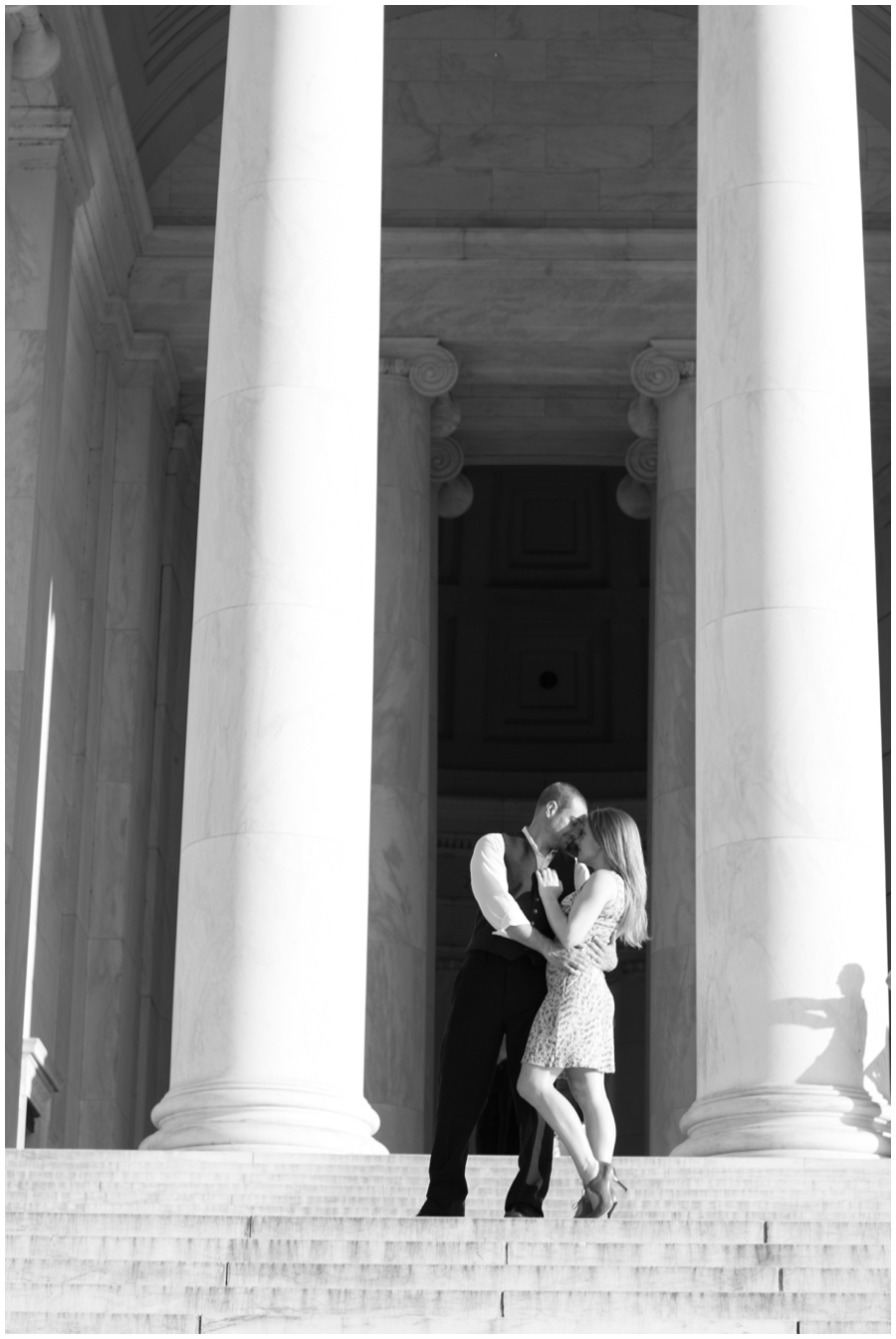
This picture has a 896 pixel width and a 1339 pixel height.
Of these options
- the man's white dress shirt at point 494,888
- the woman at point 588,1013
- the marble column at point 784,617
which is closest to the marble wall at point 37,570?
the marble column at point 784,617

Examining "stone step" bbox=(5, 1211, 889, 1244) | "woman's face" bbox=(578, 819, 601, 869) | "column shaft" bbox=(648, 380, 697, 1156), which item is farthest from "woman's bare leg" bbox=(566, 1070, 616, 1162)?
"column shaft" bbox=(648, 380, 697, 1156)

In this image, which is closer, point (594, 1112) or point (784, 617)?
point (594, 1112)

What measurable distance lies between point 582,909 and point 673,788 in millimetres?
61059

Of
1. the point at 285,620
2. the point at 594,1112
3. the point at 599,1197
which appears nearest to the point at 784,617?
the point at 285,620

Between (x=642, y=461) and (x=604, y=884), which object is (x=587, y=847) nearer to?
(x=604, y=884)

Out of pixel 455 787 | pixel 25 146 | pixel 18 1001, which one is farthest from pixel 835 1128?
pixel 455 787

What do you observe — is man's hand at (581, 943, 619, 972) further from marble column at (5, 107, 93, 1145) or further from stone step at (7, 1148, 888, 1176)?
marble column at (5, 107, 93, 1145)

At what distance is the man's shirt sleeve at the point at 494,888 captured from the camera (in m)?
47.7

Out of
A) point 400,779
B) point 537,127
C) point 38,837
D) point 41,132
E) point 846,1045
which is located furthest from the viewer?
point 537,127

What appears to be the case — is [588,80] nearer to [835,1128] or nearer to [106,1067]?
[106,1067]

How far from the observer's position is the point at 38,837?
312ft

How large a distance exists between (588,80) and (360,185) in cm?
5138

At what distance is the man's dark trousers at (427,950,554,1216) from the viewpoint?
4806cm

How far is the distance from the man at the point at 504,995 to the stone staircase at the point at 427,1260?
212cm
